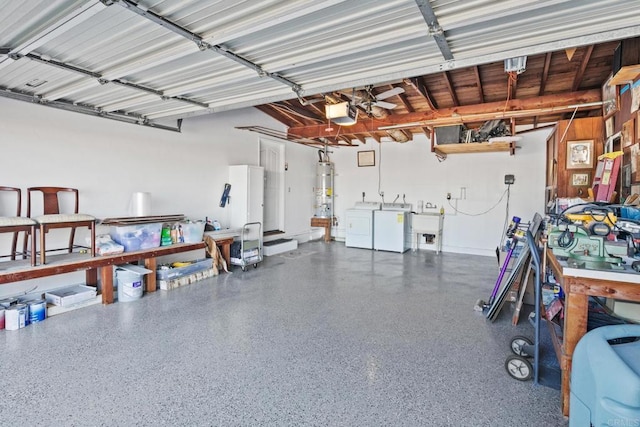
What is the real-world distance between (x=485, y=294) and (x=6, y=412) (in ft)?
15.6

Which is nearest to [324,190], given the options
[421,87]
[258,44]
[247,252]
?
[247,252]

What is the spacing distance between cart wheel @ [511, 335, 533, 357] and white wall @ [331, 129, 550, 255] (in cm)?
503

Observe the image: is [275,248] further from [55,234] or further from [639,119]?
[639,119]

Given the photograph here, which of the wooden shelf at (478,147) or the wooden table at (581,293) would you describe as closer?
the wooden table at (581,293)

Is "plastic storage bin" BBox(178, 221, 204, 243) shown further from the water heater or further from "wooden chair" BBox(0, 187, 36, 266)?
the water heater

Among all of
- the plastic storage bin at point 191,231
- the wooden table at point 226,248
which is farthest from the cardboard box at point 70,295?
the wooden table at point 226,248

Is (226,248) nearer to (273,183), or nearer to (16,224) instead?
(273,183)

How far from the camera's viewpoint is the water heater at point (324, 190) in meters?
8.72

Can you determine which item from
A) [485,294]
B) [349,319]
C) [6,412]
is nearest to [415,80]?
[485,294]

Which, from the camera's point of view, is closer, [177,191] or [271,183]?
[177,191]

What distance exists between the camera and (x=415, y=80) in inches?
179

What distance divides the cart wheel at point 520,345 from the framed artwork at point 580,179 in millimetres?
2878

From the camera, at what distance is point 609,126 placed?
3939 mm

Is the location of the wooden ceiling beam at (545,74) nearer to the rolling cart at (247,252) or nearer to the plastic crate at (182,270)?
the rolling cart at (247,252)
